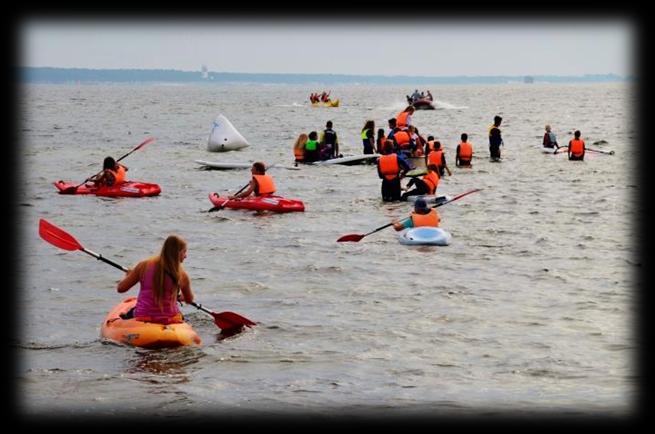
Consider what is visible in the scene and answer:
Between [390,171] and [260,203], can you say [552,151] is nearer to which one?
[390,171]

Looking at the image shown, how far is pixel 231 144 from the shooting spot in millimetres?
39750

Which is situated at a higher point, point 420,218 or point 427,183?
point 427,183

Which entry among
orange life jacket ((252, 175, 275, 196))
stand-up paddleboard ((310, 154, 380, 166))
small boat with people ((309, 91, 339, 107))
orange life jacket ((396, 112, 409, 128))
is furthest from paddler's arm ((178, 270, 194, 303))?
small boat with people ((309, 91, 339, 107))

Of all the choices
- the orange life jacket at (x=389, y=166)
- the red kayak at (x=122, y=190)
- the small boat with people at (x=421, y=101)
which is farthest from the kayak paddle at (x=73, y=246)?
the small boat with people at (x=421, y=101)

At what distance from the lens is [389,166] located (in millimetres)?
21188

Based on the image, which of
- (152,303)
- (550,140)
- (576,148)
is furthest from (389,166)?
(550,140)

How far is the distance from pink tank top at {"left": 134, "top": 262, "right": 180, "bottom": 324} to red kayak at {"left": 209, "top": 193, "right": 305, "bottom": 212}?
33.3ft

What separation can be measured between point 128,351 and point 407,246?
7.56 m

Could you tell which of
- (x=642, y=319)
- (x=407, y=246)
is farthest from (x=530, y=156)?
(x=642, y=319)

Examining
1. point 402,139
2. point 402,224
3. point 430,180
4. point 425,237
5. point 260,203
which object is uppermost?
point 402,139

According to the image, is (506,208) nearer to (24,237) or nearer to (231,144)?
(24,237)

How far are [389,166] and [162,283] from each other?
1163 centimetres

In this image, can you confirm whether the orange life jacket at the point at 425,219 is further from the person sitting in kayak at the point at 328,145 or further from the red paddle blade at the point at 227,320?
the person sitting in kayak at the point at 328,145

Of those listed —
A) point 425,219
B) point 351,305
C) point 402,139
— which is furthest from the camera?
point 402,139
